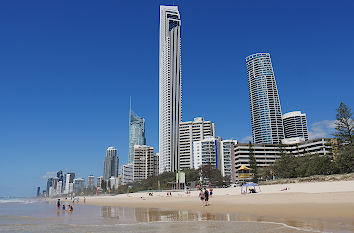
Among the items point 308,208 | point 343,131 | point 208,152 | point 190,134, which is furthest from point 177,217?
point 190,134

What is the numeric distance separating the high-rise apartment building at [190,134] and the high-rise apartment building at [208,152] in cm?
1391

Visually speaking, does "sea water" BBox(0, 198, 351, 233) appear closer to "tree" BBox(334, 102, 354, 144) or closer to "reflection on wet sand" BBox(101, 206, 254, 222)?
"reflection on wet sand" BBox(101, 206, 254, 222)

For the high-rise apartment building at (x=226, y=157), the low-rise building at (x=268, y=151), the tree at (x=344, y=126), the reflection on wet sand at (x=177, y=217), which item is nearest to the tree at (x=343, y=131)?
the tree at (x=344, y=126)

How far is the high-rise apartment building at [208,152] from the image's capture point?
156500 mm

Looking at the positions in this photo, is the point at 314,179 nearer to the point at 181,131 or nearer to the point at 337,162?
the point at 337,162

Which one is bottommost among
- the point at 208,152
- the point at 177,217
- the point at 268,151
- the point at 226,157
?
the point at 177,217

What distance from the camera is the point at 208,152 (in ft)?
516

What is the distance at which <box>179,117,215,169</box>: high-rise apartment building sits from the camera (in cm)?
17600

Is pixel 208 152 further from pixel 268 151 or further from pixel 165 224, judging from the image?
pixel 165 224

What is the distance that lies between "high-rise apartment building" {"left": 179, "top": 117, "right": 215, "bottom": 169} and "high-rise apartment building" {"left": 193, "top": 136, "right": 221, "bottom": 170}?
1391cm

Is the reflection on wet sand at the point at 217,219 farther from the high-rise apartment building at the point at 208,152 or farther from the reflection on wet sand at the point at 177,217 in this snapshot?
the high-rise apartment building at the point at 208,152

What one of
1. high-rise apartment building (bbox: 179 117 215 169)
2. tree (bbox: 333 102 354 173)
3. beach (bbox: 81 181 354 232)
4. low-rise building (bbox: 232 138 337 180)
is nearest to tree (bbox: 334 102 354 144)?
tree (bbox: 333 102 354 173)

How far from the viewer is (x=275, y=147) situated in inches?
5704

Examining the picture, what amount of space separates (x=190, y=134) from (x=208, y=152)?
2602cm
